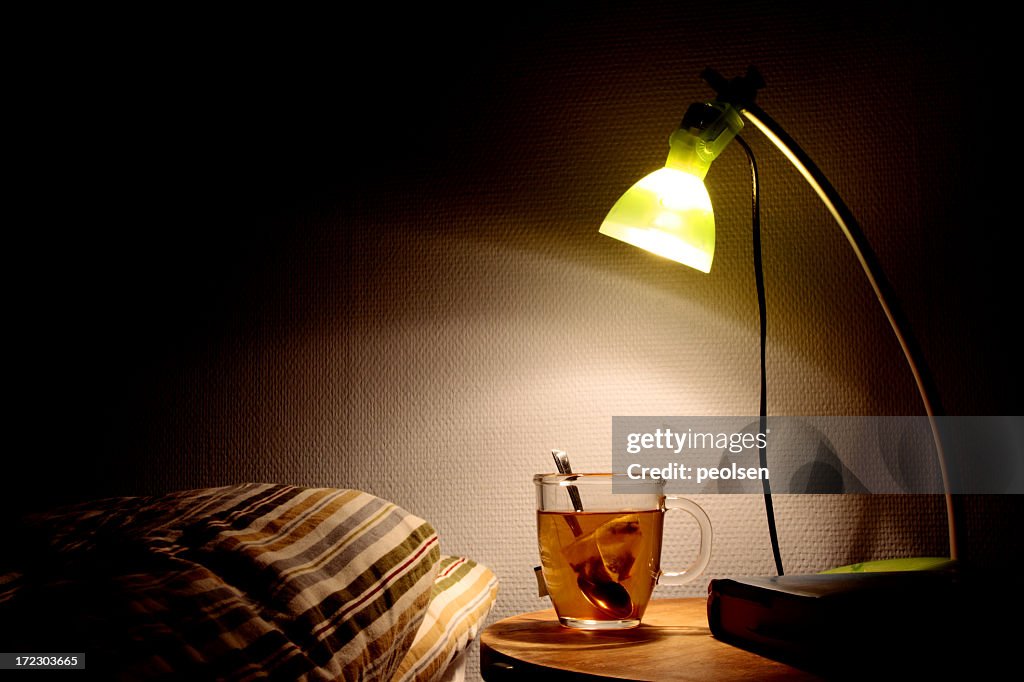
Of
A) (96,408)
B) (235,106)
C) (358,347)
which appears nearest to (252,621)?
(358,347)

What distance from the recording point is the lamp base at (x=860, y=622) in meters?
0.50

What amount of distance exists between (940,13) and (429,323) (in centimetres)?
86

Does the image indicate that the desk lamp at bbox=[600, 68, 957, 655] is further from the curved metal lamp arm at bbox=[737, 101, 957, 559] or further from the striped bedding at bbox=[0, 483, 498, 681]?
the striped bedding at bbox=[0, 483, 498, 681]

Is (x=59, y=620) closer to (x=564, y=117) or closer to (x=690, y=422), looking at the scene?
(x=690, y=422)

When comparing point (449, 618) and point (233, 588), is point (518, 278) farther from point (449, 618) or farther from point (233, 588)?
point (233, 588)

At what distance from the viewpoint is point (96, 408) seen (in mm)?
1128

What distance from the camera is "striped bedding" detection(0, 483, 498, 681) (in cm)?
51

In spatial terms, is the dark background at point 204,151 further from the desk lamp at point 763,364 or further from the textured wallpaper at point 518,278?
the desk lamp at point 763,364

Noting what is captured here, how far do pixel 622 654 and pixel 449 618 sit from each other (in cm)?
23

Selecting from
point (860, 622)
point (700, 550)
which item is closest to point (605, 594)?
point (700, 550)

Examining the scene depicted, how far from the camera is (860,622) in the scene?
523 millimetres

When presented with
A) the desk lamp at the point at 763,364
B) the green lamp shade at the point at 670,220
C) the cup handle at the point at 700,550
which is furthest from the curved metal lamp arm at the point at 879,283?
the cup handle at the point at 700,550

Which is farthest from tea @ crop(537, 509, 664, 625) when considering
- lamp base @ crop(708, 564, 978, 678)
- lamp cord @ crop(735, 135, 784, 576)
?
lamp cord @ crop(735, 135, 784, 576)

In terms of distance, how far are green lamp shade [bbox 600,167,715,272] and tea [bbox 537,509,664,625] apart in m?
0.30
